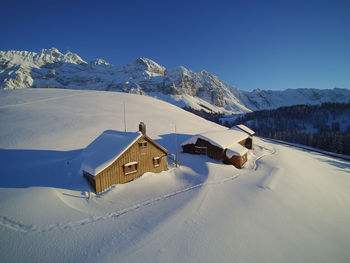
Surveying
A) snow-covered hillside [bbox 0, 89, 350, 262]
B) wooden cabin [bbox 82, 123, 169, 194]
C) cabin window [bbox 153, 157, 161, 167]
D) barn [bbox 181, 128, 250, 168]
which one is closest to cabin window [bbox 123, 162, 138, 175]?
wooden cabin [bbox 82, 123, 169, 194]

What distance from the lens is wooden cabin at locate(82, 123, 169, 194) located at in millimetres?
11578

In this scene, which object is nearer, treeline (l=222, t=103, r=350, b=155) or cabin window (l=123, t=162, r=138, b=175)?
cabin window (l=123, t=162, r=138, b=175)

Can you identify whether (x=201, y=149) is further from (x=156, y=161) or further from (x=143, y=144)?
(x=143, y=144)

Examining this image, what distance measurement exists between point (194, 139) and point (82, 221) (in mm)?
16768

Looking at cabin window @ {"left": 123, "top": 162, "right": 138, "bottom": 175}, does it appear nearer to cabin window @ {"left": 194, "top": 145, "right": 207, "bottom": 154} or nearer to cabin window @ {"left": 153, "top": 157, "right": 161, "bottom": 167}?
cabin window @ {"left": 153, "top": 157, "right": 161, "bottom": 167}

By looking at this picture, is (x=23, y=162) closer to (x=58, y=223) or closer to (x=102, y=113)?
(x=58, y=223)

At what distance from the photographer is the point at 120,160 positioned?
41.2 ft

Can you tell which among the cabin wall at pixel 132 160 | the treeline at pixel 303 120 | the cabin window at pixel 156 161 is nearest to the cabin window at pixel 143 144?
the cabin wall at pixel 132 160

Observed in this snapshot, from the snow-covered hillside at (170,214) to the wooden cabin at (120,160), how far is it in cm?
81

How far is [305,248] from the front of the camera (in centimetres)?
759

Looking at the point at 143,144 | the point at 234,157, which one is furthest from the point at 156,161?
the point at 234,157

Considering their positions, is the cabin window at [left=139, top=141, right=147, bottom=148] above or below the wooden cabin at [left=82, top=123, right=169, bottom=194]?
above

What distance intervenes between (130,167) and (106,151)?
2532 mm

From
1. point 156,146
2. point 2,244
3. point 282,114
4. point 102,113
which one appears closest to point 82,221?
point 2,244
